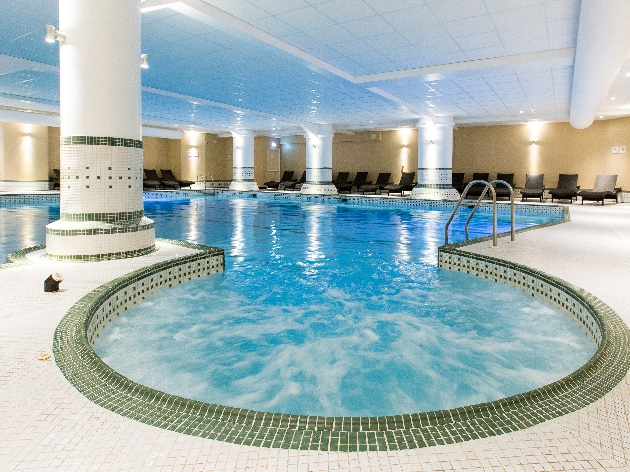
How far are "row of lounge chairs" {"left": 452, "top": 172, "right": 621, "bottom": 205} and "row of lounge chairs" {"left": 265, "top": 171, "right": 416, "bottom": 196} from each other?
1.99 metres

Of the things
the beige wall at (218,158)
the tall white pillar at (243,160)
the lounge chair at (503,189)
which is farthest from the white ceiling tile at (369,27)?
the beige wall at (218,158)

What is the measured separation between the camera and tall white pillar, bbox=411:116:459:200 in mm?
17125

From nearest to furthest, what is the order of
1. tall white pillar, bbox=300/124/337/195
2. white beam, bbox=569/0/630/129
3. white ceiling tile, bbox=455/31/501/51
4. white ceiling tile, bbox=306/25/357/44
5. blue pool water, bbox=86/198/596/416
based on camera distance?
1. blue pool water, bbox=86/198/596/416
2. white beam, bbox=569/0/630/129
3. white ceiling tile, bbox=306/25/357/44
4. white ceiling tile, bbox=455/31/501/51
5. tall white pillar, bbox=300/124/337/195

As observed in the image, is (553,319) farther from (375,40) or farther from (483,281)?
(375,40)

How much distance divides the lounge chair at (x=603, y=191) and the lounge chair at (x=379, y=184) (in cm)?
768

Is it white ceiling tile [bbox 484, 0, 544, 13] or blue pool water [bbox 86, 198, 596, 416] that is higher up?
white ceiling tile [bbox 484, 0, 544, 13]

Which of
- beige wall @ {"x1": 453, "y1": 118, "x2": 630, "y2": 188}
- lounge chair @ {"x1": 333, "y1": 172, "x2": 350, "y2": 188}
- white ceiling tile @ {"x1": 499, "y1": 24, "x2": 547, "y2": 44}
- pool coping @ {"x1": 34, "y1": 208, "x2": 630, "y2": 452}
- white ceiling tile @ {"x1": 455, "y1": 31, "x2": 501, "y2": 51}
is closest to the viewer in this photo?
pool coping @ {"x1": 34, "y1": 208, "x2": 630, "y2": 452}

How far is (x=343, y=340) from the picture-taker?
3430mm

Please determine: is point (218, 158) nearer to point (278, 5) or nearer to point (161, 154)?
point (161, 154)

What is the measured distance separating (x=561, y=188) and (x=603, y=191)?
1.77 m

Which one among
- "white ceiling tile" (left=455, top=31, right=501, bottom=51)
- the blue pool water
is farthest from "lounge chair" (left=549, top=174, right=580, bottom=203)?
the blue pool water

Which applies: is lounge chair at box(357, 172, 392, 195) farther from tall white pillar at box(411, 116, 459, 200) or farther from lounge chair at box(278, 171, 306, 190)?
lounge chair at box(278, 171, 306, 190)

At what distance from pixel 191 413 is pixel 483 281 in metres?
3.89

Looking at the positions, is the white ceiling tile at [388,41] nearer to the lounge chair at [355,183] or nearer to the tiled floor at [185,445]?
the tiled floor at [185,445]
